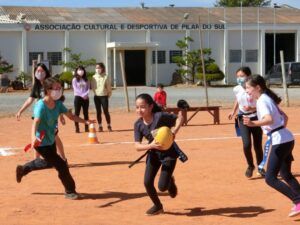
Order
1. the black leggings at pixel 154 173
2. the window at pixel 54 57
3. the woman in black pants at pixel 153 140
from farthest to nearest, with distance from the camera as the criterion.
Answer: the window at pixel 54 57, the black leggings at pixel 154 173, the woman in black pants at pixel 153 140

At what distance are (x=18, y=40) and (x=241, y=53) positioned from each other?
15935mm

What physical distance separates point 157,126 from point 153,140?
176 millimetres

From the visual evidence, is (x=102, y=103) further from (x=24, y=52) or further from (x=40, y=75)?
(x=24, y=52)

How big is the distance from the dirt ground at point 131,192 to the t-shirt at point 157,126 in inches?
28.7

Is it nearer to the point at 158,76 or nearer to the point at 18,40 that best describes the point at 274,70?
the point at 158,76

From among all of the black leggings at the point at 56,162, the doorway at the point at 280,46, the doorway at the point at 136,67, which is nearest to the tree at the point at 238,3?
the doorway at the point at 280,46

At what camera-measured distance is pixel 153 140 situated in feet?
24.0

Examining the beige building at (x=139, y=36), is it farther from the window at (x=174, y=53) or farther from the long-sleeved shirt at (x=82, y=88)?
the long-sleeved shirt at (x=82, y=88)

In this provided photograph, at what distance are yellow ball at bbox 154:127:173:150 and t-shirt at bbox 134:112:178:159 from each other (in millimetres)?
144

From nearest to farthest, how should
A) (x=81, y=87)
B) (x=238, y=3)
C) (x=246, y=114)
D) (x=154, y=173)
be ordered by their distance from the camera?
(x=154, y=173)
(x=246, y=114)
(x=81, y=87)
(x=238, y=3)

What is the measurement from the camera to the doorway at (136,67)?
4584cm

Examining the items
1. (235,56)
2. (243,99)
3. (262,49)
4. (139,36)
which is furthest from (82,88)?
(262,49)

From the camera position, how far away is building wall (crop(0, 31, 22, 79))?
139ft

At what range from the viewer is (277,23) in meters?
48.5
